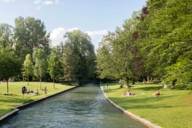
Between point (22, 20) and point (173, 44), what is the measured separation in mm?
128307

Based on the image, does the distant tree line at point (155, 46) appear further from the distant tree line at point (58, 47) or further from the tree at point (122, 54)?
the distant tree line at point (58, 47)

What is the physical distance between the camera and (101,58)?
80625mm

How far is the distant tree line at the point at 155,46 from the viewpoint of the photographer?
81.6 feet

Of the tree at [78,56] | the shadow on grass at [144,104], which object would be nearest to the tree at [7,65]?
the shadow on grass at [144,104]


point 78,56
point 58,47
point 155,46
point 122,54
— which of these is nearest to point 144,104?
point 155,46

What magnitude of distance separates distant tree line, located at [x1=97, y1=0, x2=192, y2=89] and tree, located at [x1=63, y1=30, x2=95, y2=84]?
45.9 meters

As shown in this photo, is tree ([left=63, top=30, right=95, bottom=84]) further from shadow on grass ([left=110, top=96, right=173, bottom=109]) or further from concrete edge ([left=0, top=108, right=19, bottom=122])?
concrete edge ([left=0, top=108, right=19, bottom=122])

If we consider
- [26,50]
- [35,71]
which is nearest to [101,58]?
[35,71]

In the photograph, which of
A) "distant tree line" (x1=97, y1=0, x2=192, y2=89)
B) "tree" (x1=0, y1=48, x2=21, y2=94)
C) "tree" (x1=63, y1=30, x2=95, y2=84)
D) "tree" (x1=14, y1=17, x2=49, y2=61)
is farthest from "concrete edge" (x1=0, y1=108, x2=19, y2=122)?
"tree" (x1=14, y1=17, x2=49, y2=61)

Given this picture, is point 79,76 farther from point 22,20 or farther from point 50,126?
point 50,126

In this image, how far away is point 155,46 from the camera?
3306cm

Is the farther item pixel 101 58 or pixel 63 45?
pixel 63 45

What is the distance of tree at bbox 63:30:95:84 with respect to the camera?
129375mm

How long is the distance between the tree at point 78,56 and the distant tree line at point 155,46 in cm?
4591
